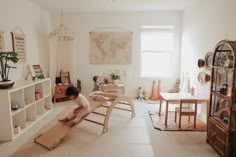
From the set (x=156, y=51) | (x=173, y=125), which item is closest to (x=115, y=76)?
(x=156, y=51)

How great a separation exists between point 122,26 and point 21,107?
3.49 m

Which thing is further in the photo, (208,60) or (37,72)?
(37,72)

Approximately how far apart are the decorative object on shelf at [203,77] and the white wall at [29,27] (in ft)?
12.4

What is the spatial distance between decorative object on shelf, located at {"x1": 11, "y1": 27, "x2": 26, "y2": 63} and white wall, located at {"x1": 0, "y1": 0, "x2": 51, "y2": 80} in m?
0.08

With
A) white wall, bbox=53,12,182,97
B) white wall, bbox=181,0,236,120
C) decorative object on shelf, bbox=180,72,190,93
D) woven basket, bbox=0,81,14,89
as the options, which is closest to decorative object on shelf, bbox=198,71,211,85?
white wall, bbox=181,0,236,120

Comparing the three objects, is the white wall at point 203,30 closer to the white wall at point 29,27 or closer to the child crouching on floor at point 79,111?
the child crouching on floor at point 79,111

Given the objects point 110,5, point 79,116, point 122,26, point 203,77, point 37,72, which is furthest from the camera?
point 122,26

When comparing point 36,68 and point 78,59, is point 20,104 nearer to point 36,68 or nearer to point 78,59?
point 36,68

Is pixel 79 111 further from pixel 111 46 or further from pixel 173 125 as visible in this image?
pixel 111 46

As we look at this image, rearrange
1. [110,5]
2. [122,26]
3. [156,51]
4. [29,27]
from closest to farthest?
1. [29,27]
2. [110,5]
3. [122,26]
4. [156,51]

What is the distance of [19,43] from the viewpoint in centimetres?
384

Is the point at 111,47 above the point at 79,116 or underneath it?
above

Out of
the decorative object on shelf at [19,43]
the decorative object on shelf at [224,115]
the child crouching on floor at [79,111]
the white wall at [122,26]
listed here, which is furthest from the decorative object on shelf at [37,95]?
the decorative object on shelf at [224,115]

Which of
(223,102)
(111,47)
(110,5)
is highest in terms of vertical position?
(110,5)
